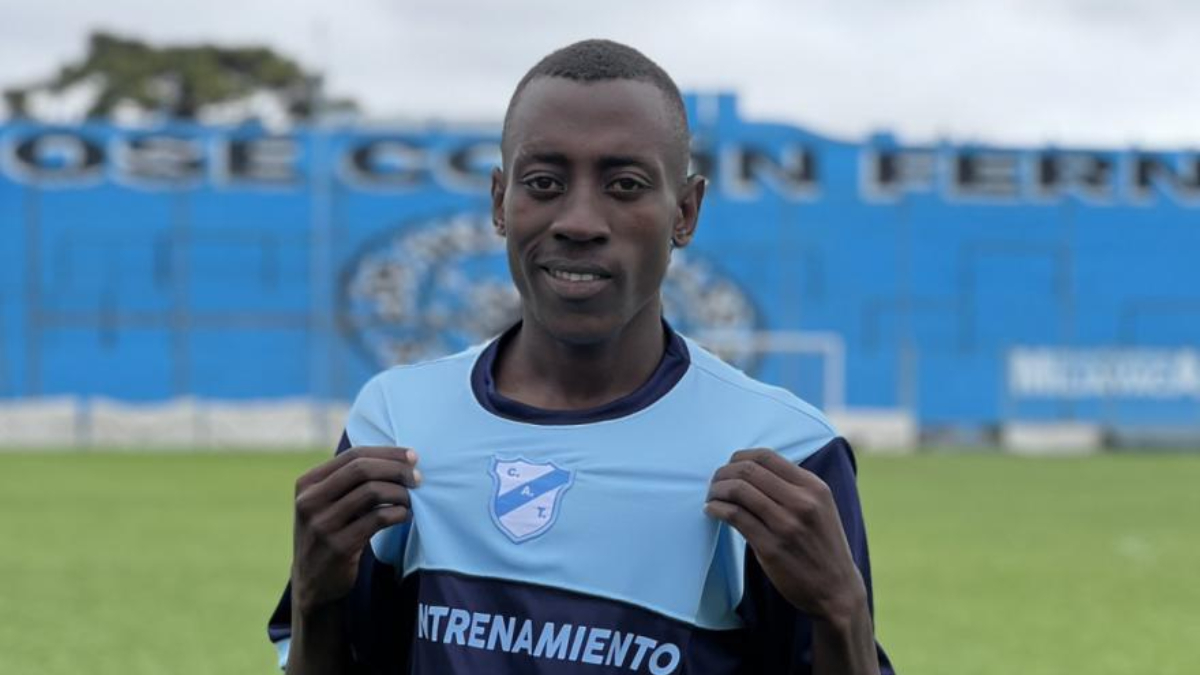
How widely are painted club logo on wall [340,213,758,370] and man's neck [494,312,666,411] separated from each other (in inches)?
1338

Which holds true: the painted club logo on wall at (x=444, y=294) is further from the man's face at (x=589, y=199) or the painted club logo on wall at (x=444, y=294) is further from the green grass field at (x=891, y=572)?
the man's face at (x=589, y=199)

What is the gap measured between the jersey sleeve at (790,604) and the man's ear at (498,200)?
60cm

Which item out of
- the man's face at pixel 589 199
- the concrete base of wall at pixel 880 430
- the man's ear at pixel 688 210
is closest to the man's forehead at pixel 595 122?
the man's face at pixel 589 199

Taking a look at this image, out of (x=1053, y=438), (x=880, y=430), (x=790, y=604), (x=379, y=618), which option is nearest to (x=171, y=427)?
(x=880, y=430)

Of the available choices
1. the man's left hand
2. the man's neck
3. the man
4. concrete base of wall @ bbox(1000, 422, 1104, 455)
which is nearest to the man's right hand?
the man

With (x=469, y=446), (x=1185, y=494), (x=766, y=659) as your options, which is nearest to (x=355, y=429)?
(x=469, y=446)

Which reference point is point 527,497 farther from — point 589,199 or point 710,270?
point 710,270

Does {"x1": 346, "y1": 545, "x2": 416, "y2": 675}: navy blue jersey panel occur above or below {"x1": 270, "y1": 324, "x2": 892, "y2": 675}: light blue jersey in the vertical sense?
below

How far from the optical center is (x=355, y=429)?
3109 mm

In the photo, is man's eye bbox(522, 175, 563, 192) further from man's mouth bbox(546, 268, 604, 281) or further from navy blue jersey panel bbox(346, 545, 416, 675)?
navy blue jersey panel bbox(346, 545, 416, 675)

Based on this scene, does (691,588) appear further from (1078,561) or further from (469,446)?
(1078,561)

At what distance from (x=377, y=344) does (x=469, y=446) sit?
35.1m

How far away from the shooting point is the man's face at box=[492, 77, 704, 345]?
2859 mm

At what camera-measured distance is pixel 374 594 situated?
3.05 metres
